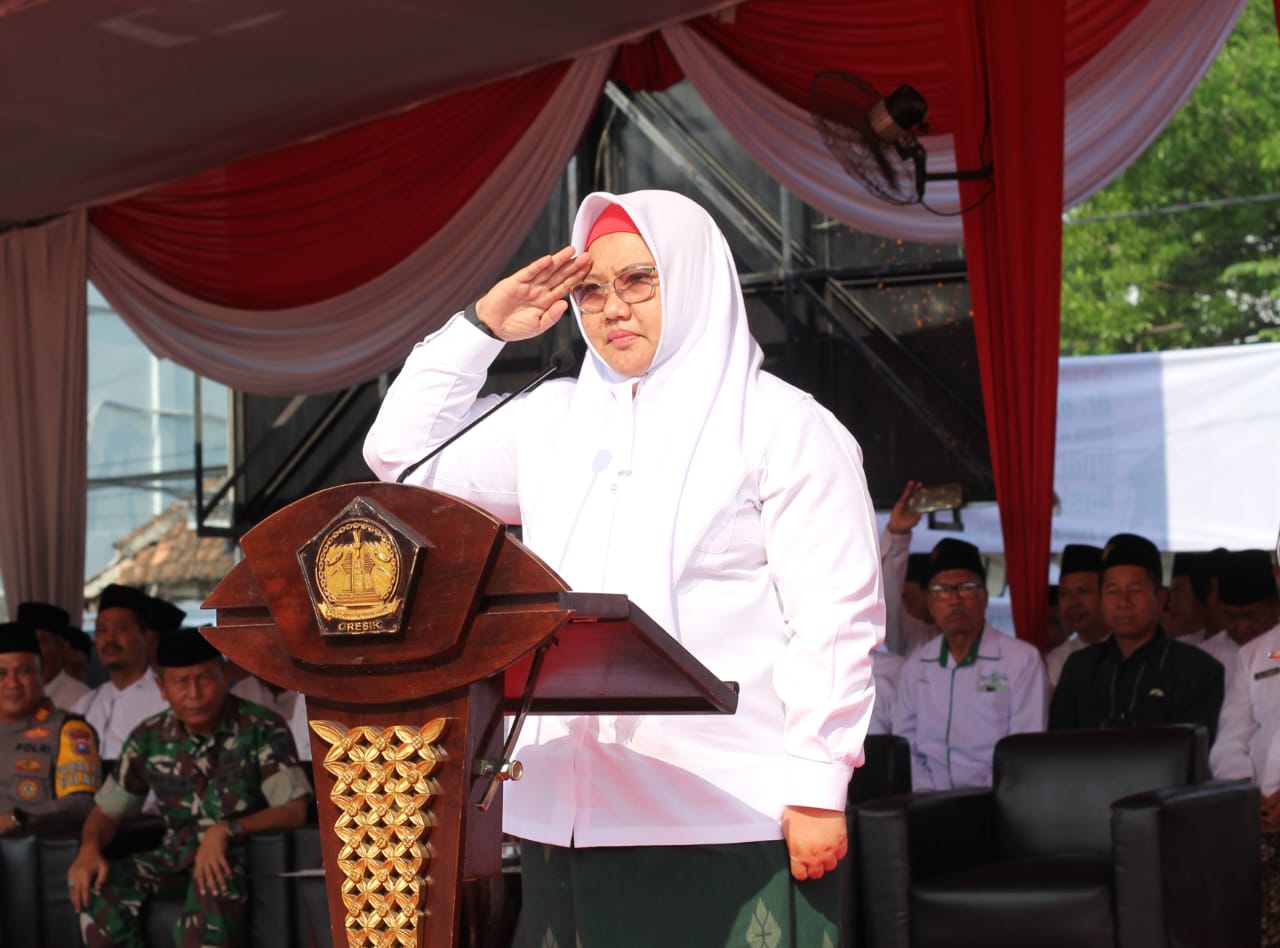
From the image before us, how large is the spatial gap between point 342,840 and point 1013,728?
3827mm

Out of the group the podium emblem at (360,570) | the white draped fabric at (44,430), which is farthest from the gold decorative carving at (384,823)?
the white draped fabric at (44,430)

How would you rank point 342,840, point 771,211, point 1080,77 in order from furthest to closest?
point 771,211
point 1080,77
point 342,840

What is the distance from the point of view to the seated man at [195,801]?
4480mm

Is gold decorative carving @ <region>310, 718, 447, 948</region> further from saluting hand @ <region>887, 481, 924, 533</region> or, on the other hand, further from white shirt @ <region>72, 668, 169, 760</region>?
white shirt @ <region>72, 668, 169, 760</region>

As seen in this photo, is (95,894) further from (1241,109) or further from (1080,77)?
(1241,109)

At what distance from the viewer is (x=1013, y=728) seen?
507 centimetres

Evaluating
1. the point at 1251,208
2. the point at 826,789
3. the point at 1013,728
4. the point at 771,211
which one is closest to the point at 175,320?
the point at 771,211

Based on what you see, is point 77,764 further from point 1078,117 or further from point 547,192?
point 1078,117

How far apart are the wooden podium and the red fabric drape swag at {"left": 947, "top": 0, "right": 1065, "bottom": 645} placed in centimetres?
311

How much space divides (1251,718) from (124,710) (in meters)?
4.37

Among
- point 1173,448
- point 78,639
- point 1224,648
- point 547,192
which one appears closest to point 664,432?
point 1224,648

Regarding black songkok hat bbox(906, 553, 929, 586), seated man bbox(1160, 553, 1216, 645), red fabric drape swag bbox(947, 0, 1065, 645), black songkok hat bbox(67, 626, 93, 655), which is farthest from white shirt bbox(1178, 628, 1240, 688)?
black songkok hat bbox(67, 626, 93, 655)

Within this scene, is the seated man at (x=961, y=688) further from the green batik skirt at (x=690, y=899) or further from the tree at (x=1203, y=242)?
A: the tree at (x=1203, y=242)

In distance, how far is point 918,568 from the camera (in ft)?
19.2
